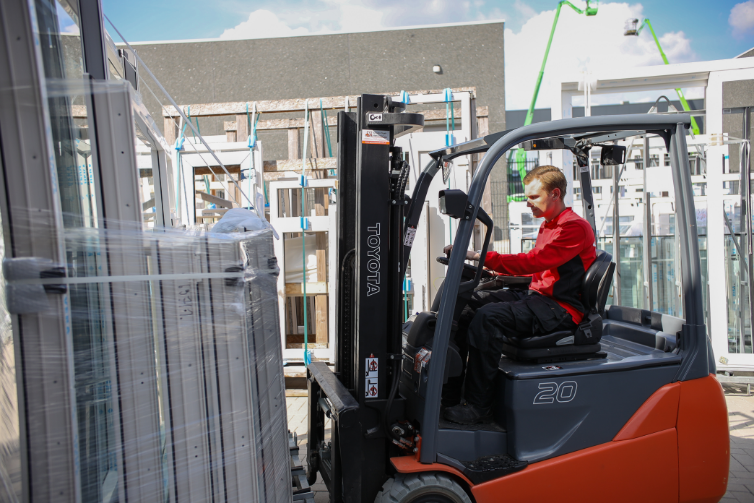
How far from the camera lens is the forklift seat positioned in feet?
10.2

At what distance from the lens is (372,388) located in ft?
9.85

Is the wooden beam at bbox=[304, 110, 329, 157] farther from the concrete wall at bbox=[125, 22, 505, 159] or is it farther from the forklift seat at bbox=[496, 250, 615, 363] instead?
the concrete wall at bbox=[125, 22, 505, 159]

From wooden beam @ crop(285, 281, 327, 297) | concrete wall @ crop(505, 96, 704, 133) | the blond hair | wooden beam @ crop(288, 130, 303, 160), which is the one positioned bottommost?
wooden beam @ crop(285, 281, 327, 297)

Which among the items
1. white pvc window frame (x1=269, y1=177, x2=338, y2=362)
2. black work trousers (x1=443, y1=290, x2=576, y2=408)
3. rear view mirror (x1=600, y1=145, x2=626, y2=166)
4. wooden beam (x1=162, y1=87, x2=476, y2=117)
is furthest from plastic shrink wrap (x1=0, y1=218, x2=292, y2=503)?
wooden beam (x1=162, y1=87, x2=476, y2=117)

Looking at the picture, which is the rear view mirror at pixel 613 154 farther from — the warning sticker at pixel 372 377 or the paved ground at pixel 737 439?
the paved ground at pixel 737 439

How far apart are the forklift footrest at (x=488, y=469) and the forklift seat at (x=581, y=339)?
2.00ft

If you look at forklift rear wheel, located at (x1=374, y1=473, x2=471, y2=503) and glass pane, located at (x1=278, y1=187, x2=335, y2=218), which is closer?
forklift rear wheel, located at (x1=374, y1=473, x2=471, y2=503)

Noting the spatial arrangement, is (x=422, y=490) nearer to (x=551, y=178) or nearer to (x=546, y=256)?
(x=546, y=256)

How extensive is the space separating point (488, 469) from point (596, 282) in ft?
4.31

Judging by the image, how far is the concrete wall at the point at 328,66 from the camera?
18.6 meters

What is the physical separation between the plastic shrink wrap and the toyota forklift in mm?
784

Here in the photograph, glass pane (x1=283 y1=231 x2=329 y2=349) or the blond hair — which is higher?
the blond hair


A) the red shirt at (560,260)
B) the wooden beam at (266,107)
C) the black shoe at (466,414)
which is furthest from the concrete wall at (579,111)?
the black shoe at (466,414)

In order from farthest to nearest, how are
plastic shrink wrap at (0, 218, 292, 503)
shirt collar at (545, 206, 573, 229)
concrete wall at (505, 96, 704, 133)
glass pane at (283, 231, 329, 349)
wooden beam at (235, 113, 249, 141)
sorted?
1. concrete wall at (505, 96, 704, 133)
2. wooden beam at (235, 113, 249, 141)
3. glass pane at (283, 231, 329, 349)
4. shirt collar at (545, 206, 573, 229)
5. plastic shrink wrap at (0, 218, 292, 503)
